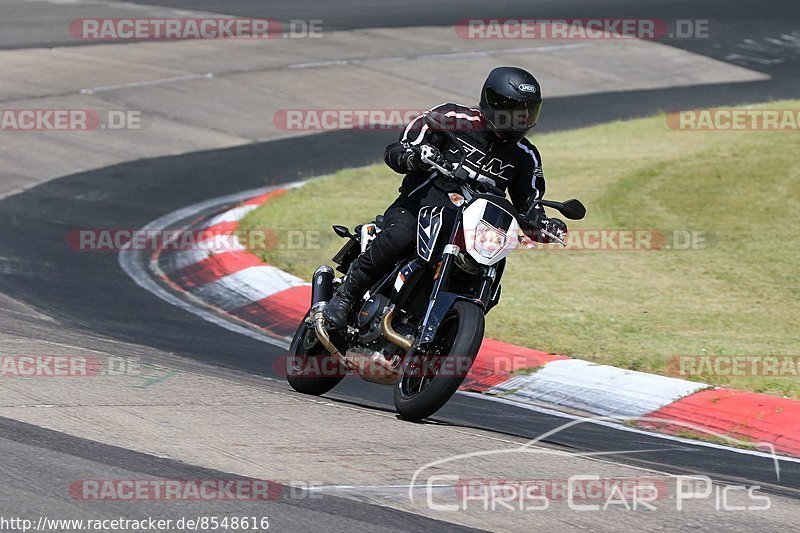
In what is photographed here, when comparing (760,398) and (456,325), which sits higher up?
(456,325)

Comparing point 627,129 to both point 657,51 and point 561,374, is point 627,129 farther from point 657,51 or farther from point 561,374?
point 561,374

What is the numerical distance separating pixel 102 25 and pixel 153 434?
18940 mm

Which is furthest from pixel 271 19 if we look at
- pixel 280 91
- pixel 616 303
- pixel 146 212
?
pixel 616 303

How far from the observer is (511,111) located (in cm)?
638

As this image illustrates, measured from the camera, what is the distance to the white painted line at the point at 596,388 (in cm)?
736

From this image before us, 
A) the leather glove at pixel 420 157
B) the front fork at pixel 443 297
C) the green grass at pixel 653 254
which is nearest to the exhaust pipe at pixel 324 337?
the front fork at pixel 443 297

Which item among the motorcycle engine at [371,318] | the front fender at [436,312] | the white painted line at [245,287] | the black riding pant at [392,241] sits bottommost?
the white painted line at [245,287]

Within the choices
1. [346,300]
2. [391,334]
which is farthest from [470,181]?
[346,300]

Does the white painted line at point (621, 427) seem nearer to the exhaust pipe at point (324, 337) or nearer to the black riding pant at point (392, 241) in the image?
the exhaust pipe at point (324, 337)

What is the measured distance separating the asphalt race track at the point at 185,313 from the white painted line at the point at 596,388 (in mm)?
280

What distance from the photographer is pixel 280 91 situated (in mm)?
19078

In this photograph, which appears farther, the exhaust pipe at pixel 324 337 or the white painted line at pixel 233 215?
the white painted line at pixel 233 215

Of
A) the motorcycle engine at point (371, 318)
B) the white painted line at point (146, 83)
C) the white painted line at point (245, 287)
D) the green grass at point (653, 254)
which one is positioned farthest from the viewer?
the white painted line at point (146, 83)

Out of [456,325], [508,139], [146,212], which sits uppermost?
[508,139]
